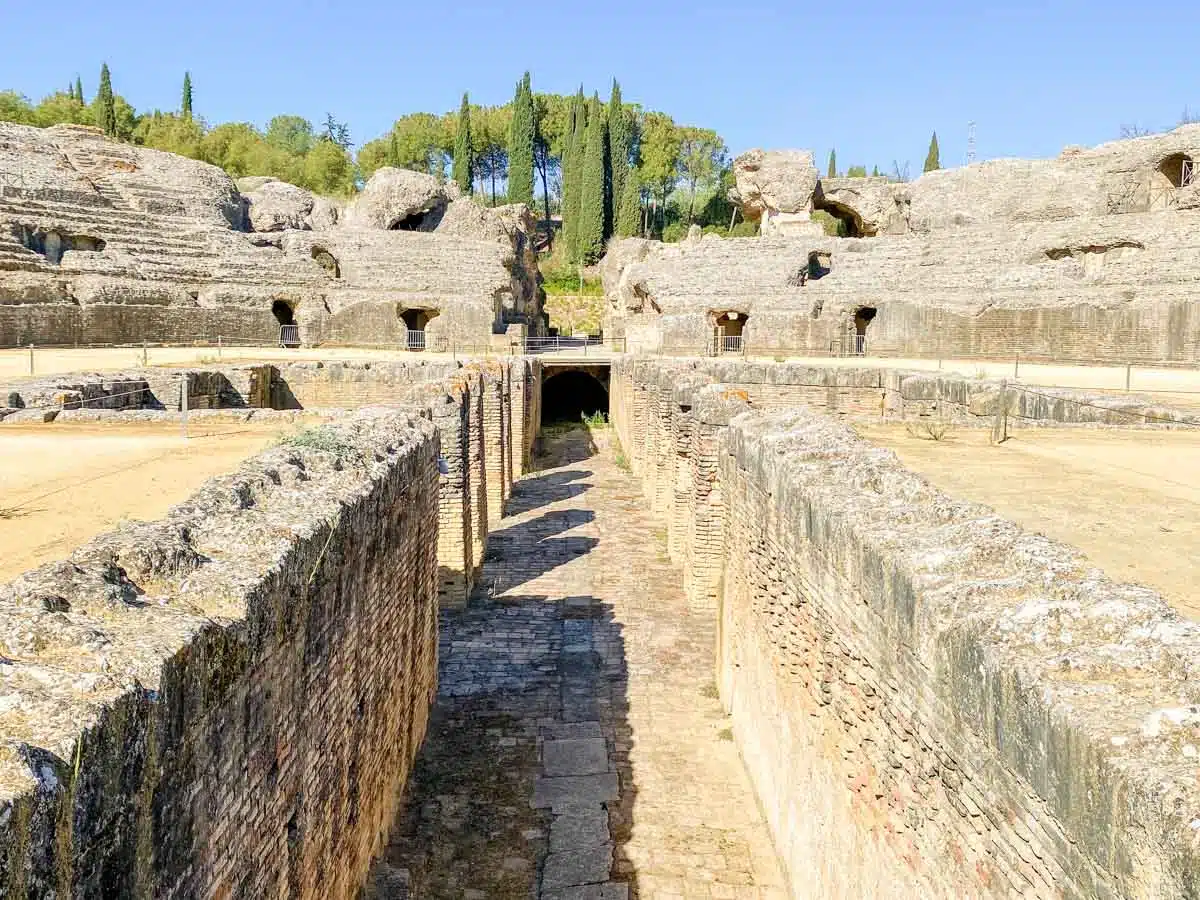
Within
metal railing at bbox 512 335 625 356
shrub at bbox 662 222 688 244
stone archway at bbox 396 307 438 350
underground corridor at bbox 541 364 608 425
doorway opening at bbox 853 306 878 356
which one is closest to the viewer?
doorway opening at bbox 853 306 878 356

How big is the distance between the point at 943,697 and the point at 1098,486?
4.52 m

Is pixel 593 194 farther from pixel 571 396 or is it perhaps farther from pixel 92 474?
pixel 92 474

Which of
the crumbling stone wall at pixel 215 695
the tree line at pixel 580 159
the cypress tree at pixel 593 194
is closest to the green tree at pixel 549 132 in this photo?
the tree line at pixel 580 159

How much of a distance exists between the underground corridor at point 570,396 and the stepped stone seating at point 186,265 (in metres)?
3.00

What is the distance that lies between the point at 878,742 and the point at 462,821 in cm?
342

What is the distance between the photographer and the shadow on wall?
5613 mm

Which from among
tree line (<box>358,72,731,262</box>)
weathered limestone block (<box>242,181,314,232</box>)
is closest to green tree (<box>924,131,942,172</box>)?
tree line (<box>358,72,731,262</box>)

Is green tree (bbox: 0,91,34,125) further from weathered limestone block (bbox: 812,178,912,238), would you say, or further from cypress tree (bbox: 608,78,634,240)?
weathered limestone block (bbox: 812,178,912,238)

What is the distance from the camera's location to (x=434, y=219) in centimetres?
4072

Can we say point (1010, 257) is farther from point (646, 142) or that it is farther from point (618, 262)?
point (646, 142)

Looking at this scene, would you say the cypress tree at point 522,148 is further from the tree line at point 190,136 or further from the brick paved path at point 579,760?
the brick paved path at point 579,760

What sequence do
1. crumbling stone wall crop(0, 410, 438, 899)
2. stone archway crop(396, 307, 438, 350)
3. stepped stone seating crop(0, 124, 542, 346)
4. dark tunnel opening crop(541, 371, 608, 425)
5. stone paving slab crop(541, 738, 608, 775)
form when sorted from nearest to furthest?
crumbling stone wall crop(0, 410, 438, 899) < stone paving slab crop(541, 738, 608, 775) < stepped stone seating crop(0, 124, 542, 346) < stone archway crop(396, 307, 438, 350) < dark tunnel opening crop(541, 371, 608, 425)

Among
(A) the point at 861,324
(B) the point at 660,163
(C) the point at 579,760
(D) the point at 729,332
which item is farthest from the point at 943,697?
(B) the point at 660,163

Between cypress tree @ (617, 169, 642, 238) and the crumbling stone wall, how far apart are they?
5072cm
